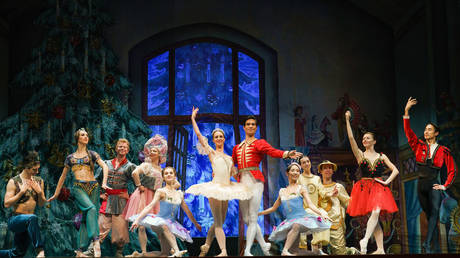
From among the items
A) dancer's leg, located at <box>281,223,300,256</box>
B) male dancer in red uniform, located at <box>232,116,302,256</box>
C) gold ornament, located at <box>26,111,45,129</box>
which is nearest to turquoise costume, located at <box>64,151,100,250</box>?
male dancer in red uniform, located at <box>232,116,302,256</box>

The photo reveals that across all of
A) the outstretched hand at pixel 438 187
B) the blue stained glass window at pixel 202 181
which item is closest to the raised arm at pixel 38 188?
the blue stained glass window at pixel 202 181

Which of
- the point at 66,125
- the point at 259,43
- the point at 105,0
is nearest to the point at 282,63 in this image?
the point at 259,43

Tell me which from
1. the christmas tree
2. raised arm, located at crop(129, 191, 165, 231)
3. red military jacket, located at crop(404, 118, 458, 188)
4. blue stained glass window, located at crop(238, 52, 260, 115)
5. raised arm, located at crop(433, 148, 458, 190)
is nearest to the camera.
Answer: raised arm, located at crop(129, 191, 165, 231)

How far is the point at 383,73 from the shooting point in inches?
453

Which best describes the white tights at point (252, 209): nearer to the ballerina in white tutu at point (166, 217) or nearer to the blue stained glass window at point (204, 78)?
the ballerina in white tutu at point (166, 217)

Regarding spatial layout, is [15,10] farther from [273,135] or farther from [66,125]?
[273,135]

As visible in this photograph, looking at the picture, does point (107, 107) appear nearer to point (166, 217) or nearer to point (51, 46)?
point (51, 46)

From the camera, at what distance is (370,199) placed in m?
6.87

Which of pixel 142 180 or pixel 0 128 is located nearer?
pixel 142 180

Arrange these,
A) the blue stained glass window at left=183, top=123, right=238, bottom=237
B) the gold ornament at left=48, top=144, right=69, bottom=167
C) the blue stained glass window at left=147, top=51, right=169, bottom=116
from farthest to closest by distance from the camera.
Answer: the blue stained glass window at left=147, top=51, right=169, bottom=116, the blue stained glass window at left=183, top=123, right=238, bottom=237, the gold ornament at left=48, top=144, right=69, bottom=167

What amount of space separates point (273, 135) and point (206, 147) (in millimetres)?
4354

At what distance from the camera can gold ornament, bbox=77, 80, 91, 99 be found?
9250 millimetres

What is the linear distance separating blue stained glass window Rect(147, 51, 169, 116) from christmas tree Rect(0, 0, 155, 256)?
1298mm

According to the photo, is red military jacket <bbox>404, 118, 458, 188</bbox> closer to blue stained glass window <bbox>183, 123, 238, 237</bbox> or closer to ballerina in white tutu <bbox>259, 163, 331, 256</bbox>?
ballerina in white tutu <bbox>259, 163, 331, 256</bbox>
